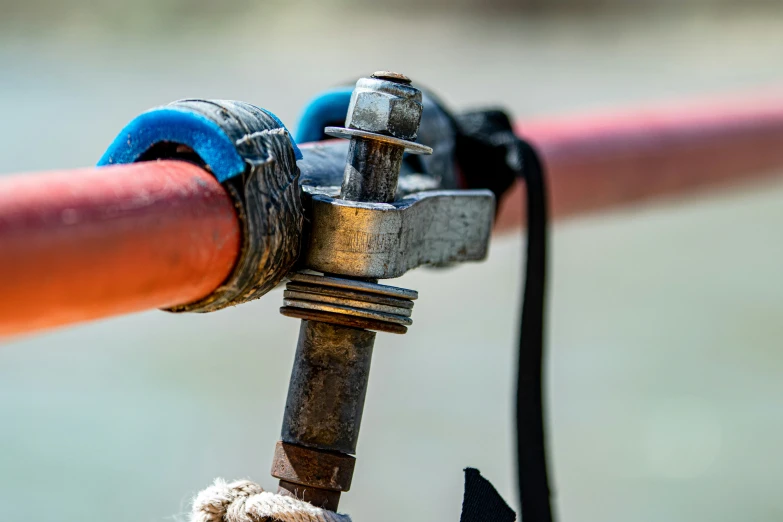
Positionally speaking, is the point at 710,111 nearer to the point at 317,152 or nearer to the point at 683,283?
the point at 317,152

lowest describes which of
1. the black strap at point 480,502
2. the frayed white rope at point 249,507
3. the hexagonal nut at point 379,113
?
the frayed white rope at point 249,507

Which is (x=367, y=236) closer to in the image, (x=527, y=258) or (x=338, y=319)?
(x=338, y=319)

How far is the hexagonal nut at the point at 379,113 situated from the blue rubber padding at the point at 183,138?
102 mm

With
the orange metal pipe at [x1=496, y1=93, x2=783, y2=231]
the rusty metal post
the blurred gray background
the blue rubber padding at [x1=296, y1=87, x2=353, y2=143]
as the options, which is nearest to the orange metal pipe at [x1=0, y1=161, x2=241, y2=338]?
the rusty metal post

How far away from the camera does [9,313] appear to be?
382mm

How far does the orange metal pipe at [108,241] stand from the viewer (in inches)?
15.0

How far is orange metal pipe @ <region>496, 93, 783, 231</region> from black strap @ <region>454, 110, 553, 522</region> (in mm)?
74

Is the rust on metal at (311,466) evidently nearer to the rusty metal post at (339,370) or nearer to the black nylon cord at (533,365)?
the rusty metal post at (339,370)

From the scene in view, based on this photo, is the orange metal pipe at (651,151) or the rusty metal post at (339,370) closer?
the rusty metal post at (339,370)

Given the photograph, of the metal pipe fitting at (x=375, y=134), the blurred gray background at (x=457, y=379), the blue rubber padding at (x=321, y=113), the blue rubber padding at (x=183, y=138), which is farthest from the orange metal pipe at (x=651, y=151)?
the blue rubber padding at (x=183, y=138)

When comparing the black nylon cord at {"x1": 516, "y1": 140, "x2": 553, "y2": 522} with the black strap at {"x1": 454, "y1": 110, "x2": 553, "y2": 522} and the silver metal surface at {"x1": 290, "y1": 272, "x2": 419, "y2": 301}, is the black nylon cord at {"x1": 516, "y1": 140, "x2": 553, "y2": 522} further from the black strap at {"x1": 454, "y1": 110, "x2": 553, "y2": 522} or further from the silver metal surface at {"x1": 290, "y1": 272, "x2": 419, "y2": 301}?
the silver metal surface at {"x1": 290, "y1": 272, "x2": 419, "y2": 301}

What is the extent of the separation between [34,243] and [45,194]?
0.07 feet

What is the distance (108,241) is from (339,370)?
204mm

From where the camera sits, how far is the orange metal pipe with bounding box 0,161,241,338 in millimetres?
381
